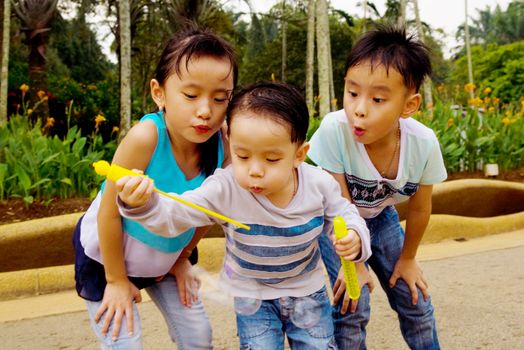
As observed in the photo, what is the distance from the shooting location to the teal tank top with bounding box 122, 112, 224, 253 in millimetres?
1591

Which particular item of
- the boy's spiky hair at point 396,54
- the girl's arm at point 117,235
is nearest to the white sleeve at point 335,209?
the boy's spiky hair at point 396,54

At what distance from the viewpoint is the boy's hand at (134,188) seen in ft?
4.09

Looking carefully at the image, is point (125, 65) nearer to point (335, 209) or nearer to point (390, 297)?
point (390, 297)

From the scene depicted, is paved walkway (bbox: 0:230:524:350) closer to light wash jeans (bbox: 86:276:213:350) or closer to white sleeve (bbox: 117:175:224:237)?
light wash jeans (bbox: 86:276:213:350)

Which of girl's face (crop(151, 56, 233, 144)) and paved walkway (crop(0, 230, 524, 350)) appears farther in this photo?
paved walkway (crop(0, 230, 524, 350))

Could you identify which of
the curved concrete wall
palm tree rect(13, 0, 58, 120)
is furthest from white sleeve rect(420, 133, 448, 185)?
palm tree rect(13, 0, 58, 120)

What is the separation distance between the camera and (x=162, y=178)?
1.61 m

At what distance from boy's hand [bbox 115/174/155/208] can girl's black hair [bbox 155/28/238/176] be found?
414 millimetres

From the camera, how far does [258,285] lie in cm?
154

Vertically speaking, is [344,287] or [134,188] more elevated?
[134,188]

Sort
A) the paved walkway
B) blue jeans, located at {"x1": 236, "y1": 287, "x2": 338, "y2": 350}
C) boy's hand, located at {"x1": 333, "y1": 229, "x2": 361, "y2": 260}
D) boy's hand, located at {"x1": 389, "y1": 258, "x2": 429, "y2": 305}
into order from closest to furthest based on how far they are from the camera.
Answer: boy's hand, located at {"x1": 333, "y1": 229, "x2": 361, "y2": 260}
blue jeans, located at {"x1": 236, "y1": 287, "x2": 338, "y2": 350}
boy's hand, located at {"x1": 389, "y1": 258, "x2": 429, "y2": 305}
the paved walkway

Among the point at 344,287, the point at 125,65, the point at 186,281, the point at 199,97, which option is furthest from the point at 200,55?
the point at 125,65

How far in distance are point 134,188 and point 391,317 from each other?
69.6 inches

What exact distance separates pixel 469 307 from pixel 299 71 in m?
20.4
